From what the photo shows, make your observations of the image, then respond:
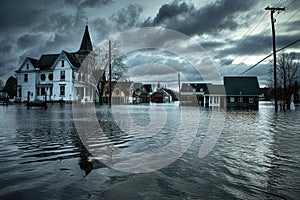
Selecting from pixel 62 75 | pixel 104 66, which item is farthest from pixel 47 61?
pixel 104 66

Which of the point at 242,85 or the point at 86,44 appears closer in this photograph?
the point at 242,85

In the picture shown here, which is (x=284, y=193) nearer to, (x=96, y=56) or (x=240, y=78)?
(x=96, y=56)

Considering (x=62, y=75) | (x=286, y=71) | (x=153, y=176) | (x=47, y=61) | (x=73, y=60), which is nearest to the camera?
(x=153, y=176)

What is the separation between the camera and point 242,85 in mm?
49219

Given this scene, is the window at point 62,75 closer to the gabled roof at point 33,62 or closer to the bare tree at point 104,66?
the gabled roof at point 33,62

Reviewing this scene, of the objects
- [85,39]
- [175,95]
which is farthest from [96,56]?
[175,95]

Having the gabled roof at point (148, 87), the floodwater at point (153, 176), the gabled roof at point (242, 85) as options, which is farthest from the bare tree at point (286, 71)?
the gabled roof at point (148, 87)

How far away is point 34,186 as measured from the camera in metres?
2.74

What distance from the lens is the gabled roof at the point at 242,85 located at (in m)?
47.8

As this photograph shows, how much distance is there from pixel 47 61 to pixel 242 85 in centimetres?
4158

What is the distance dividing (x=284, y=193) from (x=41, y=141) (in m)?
5.12

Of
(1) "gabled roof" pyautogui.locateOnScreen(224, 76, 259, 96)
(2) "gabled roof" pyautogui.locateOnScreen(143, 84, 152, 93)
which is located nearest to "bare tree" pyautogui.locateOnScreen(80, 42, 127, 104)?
(1) "gabled roof" pyautogui.locateOnScreen(224, 76, 259, 96)

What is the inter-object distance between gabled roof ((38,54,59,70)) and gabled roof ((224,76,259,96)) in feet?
122

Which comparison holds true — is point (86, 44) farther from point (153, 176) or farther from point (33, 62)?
point (153, 176)
